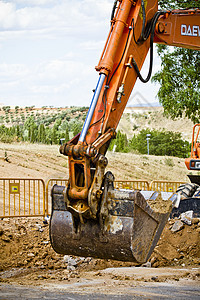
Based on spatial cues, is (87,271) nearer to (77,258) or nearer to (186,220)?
(77,258)

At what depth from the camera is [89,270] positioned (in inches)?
302

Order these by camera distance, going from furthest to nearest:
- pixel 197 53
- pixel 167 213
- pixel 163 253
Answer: pixel 197 53 < pixel 163 253 < pixel 167 213

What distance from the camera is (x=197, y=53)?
17.7 meters

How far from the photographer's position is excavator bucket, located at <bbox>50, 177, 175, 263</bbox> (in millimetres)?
4711

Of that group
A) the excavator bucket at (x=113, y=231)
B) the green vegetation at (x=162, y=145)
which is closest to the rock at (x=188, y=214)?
the excavator bucket at (x=113, y=231)

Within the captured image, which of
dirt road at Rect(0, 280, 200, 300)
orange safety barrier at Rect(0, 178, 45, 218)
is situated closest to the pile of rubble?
orange safety barrier at Rect(0, 178, 45, 218)

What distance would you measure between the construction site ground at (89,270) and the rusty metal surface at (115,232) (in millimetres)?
779

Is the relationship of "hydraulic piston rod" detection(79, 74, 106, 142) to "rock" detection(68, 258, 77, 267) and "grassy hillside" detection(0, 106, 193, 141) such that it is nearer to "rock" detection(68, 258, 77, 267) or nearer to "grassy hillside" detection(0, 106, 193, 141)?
"rock" detection(68, 258, 77, 267)

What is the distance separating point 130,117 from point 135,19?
7075 centimetres

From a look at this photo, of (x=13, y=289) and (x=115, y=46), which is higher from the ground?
(x=115, y=46)

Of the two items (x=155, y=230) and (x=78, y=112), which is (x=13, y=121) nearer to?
(x=78, y=112)

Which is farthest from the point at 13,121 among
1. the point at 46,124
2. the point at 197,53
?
the point at 197,53

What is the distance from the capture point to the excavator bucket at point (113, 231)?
4.71 metres

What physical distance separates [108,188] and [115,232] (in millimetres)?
519
